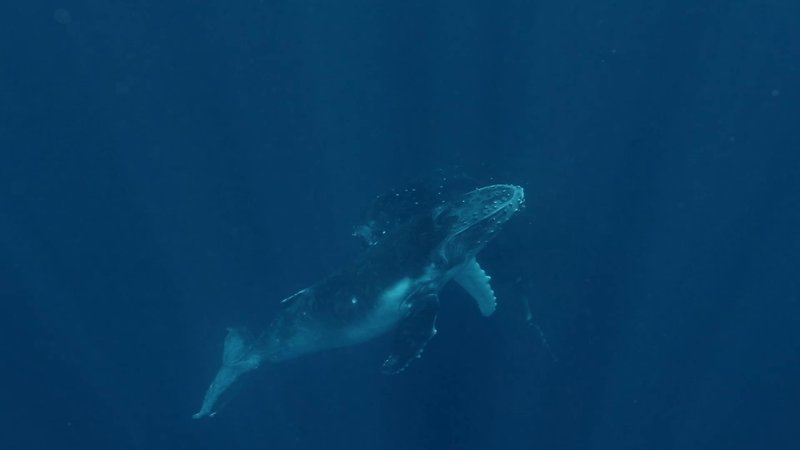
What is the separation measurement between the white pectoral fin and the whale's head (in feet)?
2.59

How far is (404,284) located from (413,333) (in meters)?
0.84

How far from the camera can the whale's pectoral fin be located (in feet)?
32.5

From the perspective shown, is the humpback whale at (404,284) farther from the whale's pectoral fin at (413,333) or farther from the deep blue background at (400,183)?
the deep blue background at (400,183)

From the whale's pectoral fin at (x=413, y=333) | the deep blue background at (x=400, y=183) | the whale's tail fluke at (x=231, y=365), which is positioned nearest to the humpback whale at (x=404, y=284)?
the whale's pectoral fin at (x=413, y=333)

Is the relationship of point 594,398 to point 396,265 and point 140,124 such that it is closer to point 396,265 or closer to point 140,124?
point 396,265

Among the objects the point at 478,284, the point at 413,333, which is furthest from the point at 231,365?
the point at 478,284

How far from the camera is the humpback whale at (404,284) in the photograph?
10367mm

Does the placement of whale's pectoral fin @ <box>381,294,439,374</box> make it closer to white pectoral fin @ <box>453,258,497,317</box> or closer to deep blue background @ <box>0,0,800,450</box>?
white pectoral fin @ <box>453,258,497,317</box>

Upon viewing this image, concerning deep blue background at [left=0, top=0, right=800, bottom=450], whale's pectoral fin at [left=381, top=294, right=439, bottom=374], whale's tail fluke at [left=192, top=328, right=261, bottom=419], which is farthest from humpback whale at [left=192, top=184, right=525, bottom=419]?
deep blue background at [left=0, top=0, right=800, bottom=450]

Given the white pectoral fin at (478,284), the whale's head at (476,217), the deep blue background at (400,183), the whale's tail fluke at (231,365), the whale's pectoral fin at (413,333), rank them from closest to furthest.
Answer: the whale's pectoral fin at (413,333) < the whale's head at (476,217) < the white pectoral fin at (478,284) < the whale's tail fluke at (231,365) < the deep blue background at (400,183)

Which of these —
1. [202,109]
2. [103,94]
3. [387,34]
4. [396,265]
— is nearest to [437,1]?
[387,34]

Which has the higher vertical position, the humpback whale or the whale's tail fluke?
the humpback whale

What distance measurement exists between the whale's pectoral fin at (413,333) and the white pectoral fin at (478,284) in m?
0.99

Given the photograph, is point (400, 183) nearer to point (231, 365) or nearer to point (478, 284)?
point (478, 284)
